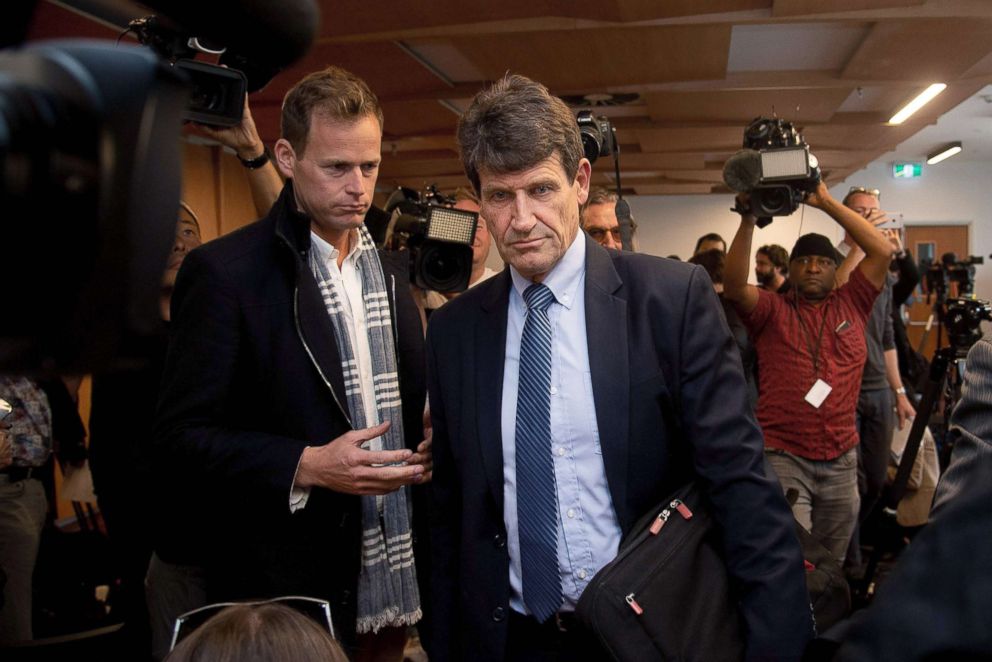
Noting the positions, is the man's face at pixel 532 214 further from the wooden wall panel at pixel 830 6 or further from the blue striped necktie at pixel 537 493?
the wooden wall panel at pixel 830 6

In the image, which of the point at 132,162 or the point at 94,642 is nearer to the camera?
the point at 132,162

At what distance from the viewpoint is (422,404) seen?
72.7 inches

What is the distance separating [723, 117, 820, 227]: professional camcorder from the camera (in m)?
2.82

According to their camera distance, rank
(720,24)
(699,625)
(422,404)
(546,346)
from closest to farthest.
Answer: (699,625) < (546,346) < (422,404) < (720,24)

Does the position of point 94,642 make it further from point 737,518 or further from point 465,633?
point 737,518

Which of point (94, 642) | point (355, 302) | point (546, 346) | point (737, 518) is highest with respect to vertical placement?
point (355, 302)

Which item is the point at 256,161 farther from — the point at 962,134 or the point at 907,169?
the point at 907,169

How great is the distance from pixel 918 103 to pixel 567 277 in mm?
6409

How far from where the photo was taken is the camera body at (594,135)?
6.03ft

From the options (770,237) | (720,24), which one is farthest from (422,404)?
(770,237)

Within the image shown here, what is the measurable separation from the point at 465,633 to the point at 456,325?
0.51 m

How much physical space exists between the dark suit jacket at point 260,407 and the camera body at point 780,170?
179 centimetres

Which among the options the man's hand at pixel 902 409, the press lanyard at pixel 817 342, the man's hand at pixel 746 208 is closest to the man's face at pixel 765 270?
the man's hand at pixel 902 409

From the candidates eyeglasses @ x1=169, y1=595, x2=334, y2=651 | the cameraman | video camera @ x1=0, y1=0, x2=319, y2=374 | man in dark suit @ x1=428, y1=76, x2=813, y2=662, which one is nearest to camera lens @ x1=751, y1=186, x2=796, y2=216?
the cameraman
